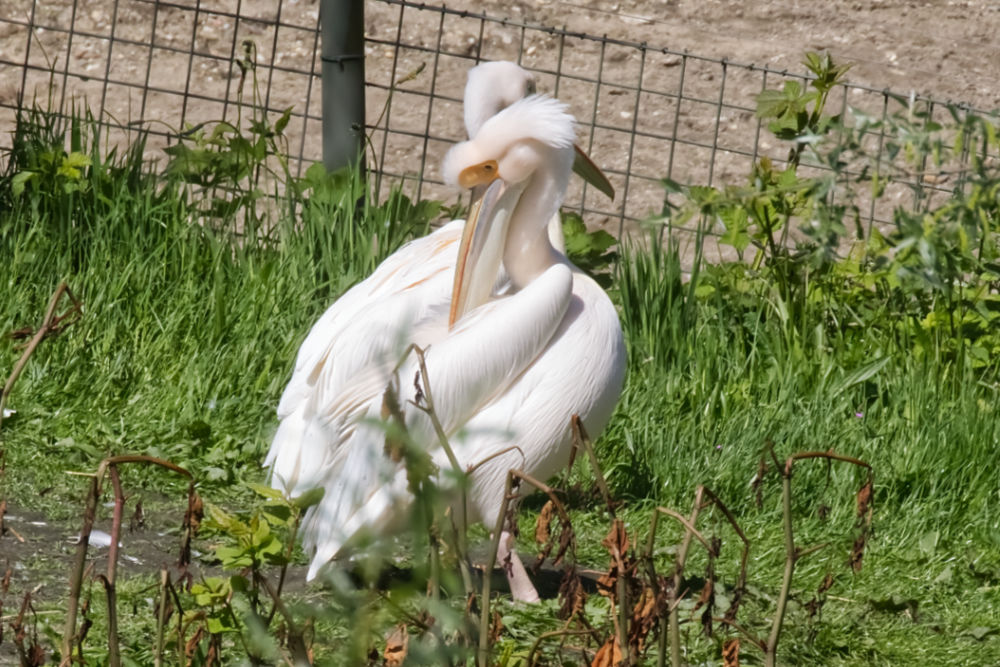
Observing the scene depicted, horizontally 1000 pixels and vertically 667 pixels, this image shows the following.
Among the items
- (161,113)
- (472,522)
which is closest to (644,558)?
(472,522)

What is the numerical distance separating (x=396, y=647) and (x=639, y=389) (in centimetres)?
289

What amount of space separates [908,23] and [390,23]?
340 cm

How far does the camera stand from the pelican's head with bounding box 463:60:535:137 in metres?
4.52

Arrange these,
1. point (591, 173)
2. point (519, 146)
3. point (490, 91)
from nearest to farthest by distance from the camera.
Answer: point (519, 146) → point (591, 173) → point (490, 91)

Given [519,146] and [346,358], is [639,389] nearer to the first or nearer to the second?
[519,146]

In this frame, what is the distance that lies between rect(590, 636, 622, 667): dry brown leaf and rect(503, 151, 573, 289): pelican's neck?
6.20ft

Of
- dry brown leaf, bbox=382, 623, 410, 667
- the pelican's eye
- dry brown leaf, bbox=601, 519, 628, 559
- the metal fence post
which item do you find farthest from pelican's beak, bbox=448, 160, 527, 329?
dry brown leaf, bbox=601, 519, 628, 559

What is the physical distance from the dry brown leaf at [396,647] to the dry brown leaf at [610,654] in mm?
229

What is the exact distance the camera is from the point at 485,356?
127 inches

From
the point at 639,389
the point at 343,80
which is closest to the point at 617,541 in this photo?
the point at 639,389

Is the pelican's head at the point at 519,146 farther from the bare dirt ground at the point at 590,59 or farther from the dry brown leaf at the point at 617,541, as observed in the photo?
the bare dirt ground at the point at 590,59

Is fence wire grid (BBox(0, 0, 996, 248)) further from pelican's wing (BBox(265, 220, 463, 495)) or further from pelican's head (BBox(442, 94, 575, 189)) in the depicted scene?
pelican's head (BBox(442, 94, 575, 189))

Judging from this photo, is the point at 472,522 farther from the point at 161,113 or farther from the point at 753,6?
the point at 753,6

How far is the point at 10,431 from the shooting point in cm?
393
